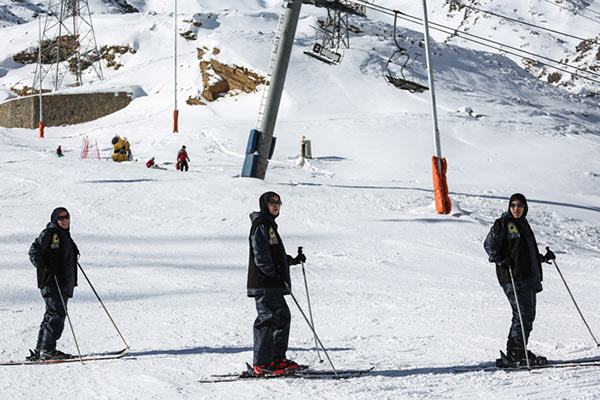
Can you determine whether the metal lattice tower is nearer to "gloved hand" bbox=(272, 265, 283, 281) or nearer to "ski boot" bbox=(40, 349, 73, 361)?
"ski boot" bbox=(40, 349, 73, 361)

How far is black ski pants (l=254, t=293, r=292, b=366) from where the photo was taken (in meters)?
4.86

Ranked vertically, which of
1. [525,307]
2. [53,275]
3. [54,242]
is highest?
[54,242]

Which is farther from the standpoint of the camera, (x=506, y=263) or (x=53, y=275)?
(x=53, y=275)

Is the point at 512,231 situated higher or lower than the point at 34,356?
higher

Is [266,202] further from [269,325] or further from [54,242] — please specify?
[54,242]

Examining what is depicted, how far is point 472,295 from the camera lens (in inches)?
313

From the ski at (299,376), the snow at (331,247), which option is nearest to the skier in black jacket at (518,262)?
the snow at (331,247)

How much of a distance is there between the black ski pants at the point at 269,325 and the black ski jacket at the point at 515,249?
1822 mm

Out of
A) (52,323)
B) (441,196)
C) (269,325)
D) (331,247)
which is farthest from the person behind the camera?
(441,196)

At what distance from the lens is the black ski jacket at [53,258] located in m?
5.55

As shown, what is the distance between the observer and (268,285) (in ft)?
15.8

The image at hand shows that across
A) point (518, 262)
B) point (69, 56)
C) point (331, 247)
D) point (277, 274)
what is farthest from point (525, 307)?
point (69, 56)

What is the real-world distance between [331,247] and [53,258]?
592cm

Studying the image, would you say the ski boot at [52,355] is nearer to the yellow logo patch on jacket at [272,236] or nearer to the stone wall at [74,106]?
the yellow logo patch on jacket at [272,236]
